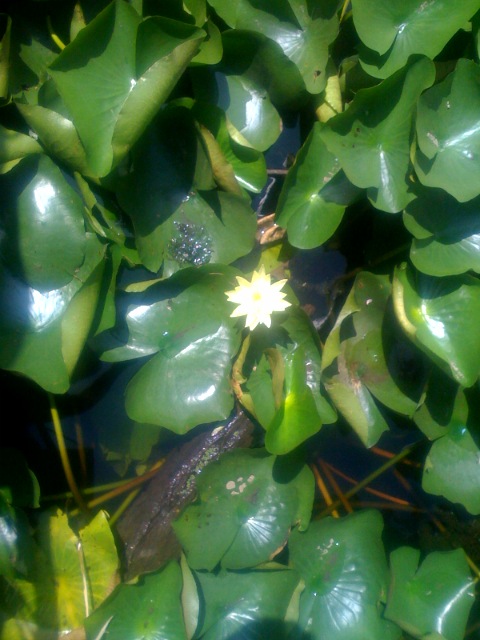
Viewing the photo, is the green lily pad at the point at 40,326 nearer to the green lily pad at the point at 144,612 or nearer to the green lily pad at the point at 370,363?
the green lily pad at the point at 144,612

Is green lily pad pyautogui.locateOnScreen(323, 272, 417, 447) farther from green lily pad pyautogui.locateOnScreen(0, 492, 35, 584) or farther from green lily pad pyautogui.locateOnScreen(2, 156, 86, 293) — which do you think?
green lily pad pyautogui.locateOnScreen(0, 492, 35, 584)

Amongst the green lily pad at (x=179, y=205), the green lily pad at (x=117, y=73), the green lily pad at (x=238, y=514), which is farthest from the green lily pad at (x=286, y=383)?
the green lily pad at (x=117, y=73)

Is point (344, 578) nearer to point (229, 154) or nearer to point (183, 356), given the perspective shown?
point (183, 356)

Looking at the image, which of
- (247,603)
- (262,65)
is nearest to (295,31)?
(262,65)

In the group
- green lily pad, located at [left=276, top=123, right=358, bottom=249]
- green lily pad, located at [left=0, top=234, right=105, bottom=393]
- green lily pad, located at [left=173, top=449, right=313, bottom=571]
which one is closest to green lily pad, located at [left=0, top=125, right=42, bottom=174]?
green lily pad, located at [left=0, top=234, right=105, bottom=393]

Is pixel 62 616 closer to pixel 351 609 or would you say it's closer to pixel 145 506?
pixel 145 506

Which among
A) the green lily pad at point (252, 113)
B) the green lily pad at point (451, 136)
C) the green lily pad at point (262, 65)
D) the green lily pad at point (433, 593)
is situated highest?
the green lily pad at point (262, 65)
